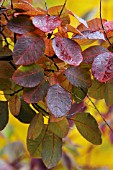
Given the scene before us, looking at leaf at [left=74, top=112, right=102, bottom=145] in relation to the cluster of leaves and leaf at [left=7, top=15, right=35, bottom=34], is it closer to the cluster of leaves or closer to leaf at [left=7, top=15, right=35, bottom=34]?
the cluster of leaves

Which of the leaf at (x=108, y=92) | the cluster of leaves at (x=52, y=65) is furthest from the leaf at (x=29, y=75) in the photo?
the leaf at (x=108, y=92)

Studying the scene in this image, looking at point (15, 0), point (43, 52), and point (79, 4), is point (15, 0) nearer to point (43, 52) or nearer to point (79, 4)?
point (43, 52)

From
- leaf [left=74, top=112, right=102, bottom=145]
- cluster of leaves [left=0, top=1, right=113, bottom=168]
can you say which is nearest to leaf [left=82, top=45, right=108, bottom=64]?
cluster of leaves [left=0, top=1, right=113, bottom=168]

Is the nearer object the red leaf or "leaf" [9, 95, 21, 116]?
the red leaf

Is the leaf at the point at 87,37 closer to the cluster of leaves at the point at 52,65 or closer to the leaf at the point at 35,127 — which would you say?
the cluster of leaves at the point at 52,65

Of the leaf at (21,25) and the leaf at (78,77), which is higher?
the leaf at (21,25)

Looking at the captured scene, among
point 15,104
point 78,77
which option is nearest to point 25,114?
point 15,104
